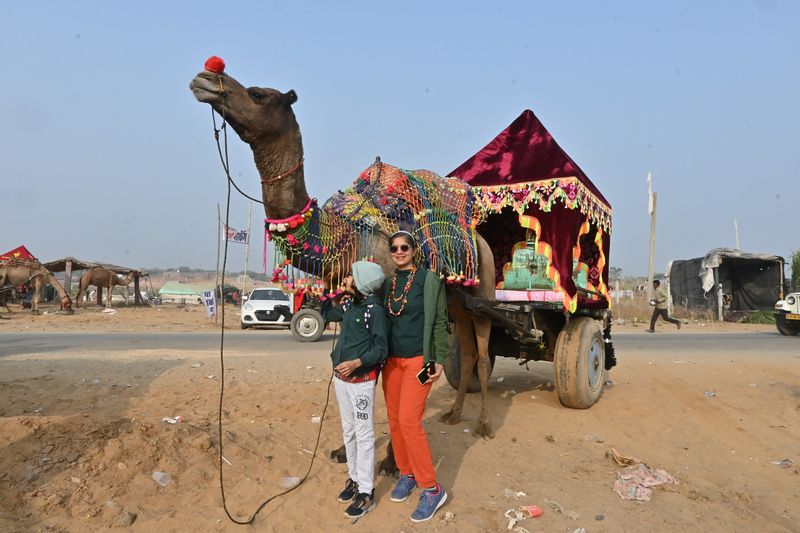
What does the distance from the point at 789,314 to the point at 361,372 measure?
17549mm

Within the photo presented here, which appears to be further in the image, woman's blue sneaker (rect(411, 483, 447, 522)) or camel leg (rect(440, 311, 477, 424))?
camel leg (rect(440, 311, 477, 424))

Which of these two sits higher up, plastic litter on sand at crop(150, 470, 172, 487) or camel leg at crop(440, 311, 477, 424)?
camel leg at crop(440, 311, 477, 424)

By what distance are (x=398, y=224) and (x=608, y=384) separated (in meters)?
5.14

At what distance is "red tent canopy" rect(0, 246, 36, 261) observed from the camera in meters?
23.5

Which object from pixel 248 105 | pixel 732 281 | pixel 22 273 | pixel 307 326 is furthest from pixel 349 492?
pixel 732 281

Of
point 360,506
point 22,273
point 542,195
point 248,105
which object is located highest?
point 248,105

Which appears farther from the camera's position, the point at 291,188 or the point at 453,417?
the point at 453,417

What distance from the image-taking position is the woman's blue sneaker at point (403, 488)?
12.2ft

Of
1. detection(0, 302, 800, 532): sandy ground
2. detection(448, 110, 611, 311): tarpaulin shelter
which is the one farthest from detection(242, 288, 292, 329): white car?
detection(448, 110, 611, 311): tarpaulin shelter

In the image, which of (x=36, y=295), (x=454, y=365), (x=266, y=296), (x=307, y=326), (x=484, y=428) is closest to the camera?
(x=484, y=428)

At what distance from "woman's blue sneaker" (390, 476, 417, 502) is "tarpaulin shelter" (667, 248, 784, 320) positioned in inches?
891

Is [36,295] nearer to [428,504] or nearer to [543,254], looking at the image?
[543,254]

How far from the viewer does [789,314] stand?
1642 cm

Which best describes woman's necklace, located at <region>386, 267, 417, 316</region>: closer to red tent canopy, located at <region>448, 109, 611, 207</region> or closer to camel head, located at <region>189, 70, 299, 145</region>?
camel head, located at <region>189, 70, 299, 145</region>
